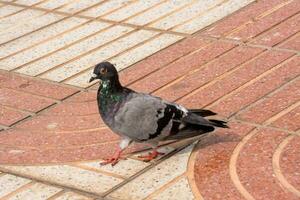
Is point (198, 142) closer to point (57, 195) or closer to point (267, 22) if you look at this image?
point (57, 195)

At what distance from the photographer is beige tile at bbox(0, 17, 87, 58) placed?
27.2 ft

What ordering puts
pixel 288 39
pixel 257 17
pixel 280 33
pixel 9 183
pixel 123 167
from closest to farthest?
pixel 9 183
pixel 123 167
pixel 288 39
pixel 280 33
pixel 257 17

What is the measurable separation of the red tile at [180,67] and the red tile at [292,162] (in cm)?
157

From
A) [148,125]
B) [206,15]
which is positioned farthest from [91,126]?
[206,15]

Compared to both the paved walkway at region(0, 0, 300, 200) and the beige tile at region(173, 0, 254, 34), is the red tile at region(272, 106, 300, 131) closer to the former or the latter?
Result: the paved walkway at region(0, 0, 300, 200)

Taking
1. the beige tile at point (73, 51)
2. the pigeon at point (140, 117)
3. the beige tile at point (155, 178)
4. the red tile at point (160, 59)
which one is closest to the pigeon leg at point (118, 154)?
the pigeon at point (140, 117)

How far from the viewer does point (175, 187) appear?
5656 millimetres

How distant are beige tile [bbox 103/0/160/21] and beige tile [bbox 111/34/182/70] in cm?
74

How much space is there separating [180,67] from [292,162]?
202cm

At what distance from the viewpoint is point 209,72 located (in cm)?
735

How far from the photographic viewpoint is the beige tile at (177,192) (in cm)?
553

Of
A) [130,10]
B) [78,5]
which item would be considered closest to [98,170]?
[130,10]

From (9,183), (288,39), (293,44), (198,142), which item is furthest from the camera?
(288,39)

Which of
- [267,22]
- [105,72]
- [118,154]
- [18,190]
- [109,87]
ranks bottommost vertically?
[18,190]
